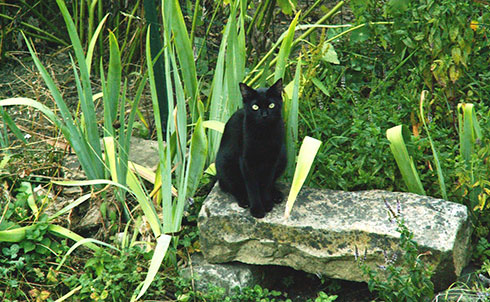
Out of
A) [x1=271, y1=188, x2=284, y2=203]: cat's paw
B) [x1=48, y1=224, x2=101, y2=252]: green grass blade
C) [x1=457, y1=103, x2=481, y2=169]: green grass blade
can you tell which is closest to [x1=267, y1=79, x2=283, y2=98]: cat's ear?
[x1=271, y1=188, x2=284, y2=203]: cat's paw

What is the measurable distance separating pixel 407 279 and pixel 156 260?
1052 millimetres

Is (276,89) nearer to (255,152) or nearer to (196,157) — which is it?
(255,152)

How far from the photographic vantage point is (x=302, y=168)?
2.66 meters

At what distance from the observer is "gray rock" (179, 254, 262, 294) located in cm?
282

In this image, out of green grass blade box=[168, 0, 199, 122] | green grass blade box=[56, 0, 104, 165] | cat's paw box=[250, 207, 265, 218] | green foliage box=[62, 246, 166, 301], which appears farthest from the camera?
green grass blade box=[168, 0, 199, 122]

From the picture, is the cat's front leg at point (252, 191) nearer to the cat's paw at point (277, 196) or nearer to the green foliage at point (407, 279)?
the cat's paw at point (277, 196)

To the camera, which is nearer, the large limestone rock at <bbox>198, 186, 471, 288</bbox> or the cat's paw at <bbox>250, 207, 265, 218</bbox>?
the large limestone rock at <bbox>198, 186, 471, 288</bbox>

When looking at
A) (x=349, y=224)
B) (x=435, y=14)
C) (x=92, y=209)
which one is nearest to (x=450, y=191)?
(x=349, y=224)

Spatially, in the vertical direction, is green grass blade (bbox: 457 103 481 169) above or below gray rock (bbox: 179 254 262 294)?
above

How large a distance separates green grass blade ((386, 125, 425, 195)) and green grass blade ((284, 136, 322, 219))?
381 millimetres

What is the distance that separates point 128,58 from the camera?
4367 mm

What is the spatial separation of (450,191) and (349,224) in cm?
64

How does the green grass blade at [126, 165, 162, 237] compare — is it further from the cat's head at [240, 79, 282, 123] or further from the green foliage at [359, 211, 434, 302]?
the green foliage at [359, 211, 434, 302]

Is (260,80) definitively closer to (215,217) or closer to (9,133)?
(215,217)
